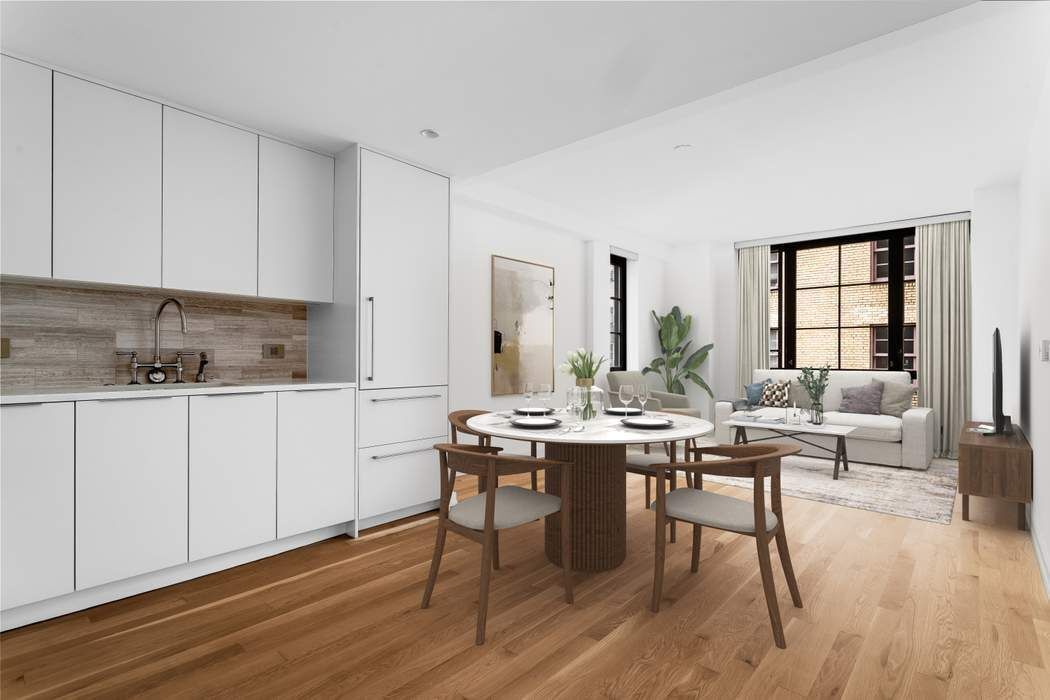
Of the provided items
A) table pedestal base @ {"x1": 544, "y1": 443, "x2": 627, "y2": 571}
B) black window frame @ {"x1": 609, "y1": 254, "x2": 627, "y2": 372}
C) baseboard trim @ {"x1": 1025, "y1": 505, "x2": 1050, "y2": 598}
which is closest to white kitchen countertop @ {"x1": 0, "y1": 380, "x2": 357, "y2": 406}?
table pedestal base @ {"x1": 544, "y1": 443, "x2": 627, "y2": 571}

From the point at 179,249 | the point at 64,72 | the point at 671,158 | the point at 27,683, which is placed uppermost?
the point at 671,158

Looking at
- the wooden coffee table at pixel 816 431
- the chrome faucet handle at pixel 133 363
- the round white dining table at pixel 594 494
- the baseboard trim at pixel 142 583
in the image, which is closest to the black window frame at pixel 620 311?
the wooden coffee table at pixel 816 431

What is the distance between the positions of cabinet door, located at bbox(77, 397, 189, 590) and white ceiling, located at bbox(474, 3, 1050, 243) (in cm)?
289

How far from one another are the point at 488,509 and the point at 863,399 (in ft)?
17.0

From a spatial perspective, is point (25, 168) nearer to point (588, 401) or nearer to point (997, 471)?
point (588, 401)

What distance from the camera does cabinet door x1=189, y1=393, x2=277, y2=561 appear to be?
102 inches

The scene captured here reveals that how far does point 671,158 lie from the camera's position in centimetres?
415

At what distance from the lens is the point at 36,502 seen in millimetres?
2127

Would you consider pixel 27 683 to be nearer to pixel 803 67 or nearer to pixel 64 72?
pixel 64 72

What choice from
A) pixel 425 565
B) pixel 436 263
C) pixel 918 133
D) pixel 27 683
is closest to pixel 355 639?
pixel 425 565

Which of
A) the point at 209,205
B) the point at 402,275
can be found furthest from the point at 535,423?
the point at 209,205

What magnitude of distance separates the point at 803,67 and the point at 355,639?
3106 mm

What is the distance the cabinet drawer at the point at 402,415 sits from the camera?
3.28 meters

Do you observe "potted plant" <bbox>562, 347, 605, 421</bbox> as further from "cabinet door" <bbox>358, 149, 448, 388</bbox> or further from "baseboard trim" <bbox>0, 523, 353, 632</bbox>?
"baseboard trim" <bbox>0, 523, 353, 632</bbox>
